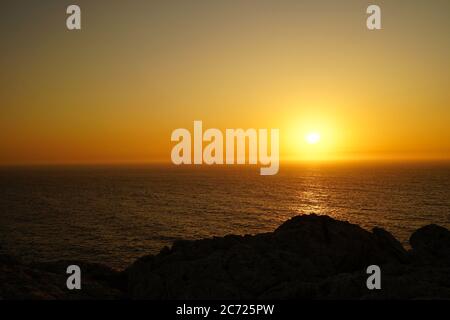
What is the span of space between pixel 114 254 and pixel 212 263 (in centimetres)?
3675

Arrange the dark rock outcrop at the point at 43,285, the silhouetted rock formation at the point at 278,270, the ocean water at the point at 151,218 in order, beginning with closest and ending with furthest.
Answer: the dark rock outcrop at the point at 43,285, the silhouetted rock formation at the point at 278,270, the ocean water at the point at 151,218

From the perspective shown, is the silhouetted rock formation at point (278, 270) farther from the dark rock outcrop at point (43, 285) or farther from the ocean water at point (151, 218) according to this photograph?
the ocean water at point (151, 218)

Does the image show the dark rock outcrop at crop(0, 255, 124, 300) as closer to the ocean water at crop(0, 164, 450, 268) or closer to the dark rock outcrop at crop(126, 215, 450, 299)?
the dark rock outcrop at crop(126, 215, 450, 299)

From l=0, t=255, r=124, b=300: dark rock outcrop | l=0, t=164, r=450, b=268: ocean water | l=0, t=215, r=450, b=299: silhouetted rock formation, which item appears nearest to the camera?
l=0, t=255, r=124, b=300: dark rock outcrop

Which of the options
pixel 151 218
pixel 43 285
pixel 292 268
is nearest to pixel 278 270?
pixel 292 268

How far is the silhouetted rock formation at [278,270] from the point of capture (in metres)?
18.2

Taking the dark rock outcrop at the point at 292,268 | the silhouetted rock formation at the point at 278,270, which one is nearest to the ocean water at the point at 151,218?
the silhouetted rock formation at the point at 278,270

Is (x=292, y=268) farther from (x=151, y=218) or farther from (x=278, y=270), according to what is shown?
(x=151, y=218)

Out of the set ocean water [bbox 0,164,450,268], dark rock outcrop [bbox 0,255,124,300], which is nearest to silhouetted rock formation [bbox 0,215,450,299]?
dark rock outcrop [bbox 0,255,124,300]

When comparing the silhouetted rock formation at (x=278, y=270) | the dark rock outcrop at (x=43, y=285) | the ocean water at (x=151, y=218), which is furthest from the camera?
the ocean water at (x=151, y=218)

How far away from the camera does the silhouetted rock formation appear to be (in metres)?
18.2

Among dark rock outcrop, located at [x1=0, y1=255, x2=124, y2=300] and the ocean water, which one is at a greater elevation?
dark rock outcrop, located at [x1=0, y1=255, x2=124, y2=300]

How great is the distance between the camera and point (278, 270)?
21328 mm

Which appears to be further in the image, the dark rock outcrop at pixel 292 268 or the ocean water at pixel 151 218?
the ocean water at pixel 151 218
